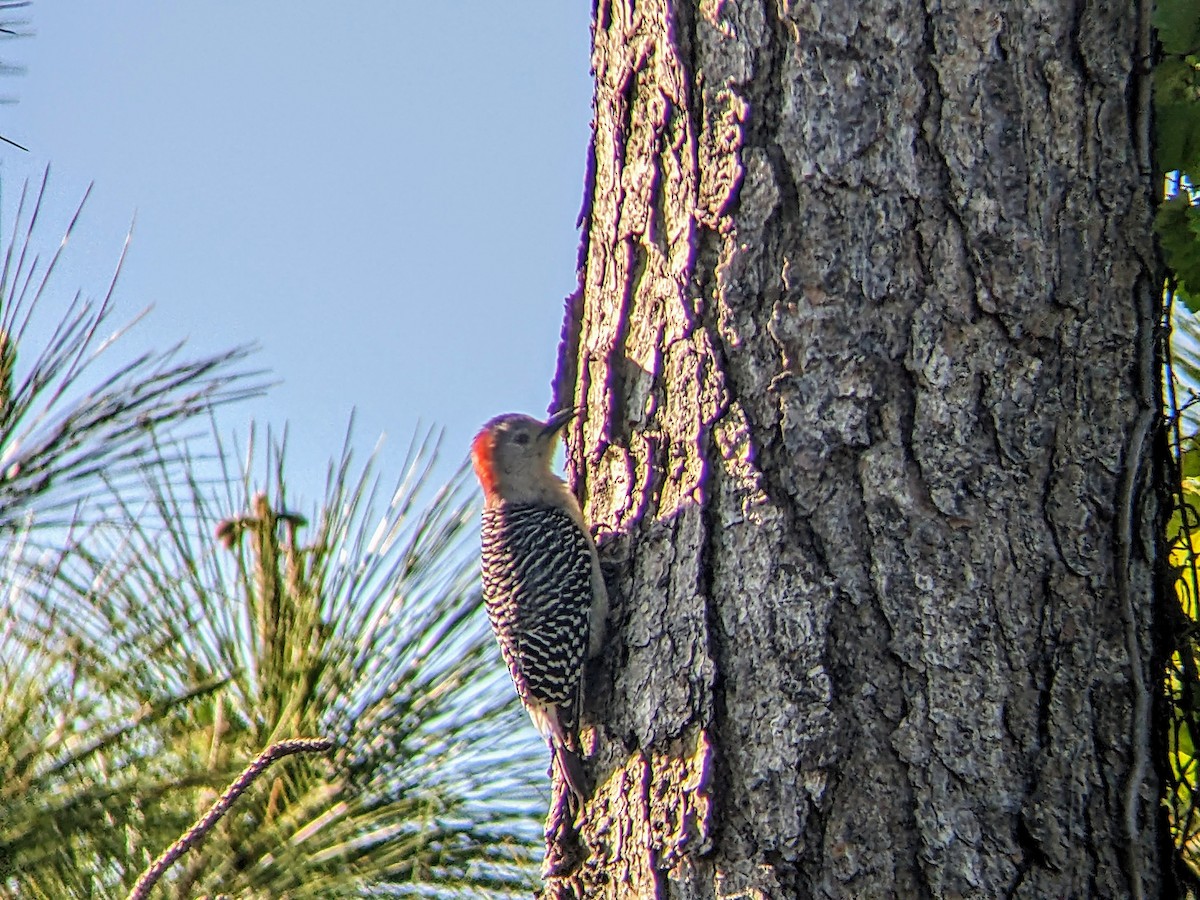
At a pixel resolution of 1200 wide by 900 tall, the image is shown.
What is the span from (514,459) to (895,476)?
5.48 feet

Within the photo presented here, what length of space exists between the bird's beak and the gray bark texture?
49cm

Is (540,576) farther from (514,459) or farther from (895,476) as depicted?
(895,476)

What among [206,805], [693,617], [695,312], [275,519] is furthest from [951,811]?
[275,519]

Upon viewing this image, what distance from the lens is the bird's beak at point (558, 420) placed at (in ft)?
8.39

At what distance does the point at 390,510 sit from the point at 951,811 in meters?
1.52

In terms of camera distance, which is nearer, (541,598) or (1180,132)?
(1180,132)

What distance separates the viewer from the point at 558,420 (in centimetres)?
289

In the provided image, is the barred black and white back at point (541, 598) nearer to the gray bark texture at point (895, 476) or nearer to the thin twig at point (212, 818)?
the gray bark texture at point (895, 476)

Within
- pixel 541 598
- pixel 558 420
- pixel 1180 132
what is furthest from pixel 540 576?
pixel 1180 132

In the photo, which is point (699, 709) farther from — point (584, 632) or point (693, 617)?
point (584, 632)

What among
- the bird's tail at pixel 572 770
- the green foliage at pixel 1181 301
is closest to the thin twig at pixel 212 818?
the bird's tail at pixel 572 770

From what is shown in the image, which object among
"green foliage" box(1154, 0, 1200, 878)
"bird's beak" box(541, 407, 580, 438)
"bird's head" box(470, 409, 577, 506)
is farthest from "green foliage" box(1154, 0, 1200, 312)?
"bird's head" box(470, 409, 577, 506)

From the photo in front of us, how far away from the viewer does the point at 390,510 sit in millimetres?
2861

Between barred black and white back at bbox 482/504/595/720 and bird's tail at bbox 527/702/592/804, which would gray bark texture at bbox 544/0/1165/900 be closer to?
bird's tail at bbox 527/702/592/804
